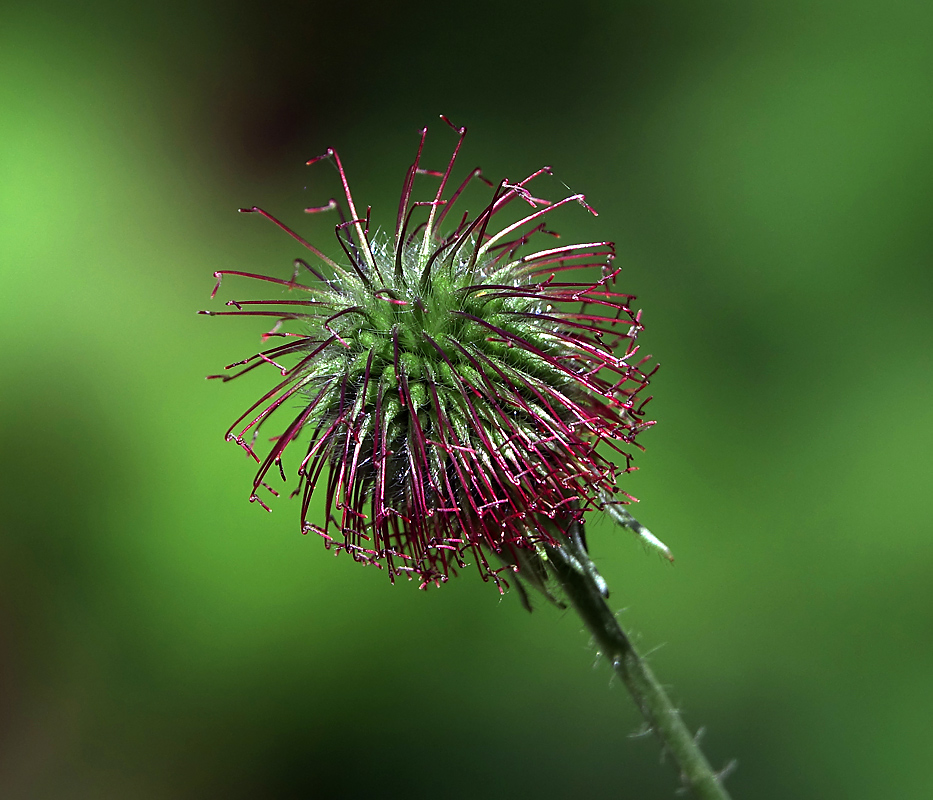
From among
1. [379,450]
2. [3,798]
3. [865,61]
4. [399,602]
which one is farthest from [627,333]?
[3,798]

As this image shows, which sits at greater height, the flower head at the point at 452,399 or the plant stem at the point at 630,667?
the flower head at the point at 452,399

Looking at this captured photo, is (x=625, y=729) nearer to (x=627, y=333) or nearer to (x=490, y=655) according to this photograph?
(x=490, y=655)

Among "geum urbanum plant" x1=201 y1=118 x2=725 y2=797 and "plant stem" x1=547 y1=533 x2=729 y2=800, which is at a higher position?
"geum urbanum plant" x1=201 y1=118 x2=725 y2=797

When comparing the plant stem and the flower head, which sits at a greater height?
the flower head

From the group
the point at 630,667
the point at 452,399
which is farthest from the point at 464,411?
the point at 630,667

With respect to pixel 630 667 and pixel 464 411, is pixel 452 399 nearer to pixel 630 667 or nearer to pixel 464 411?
pixel 464 411
